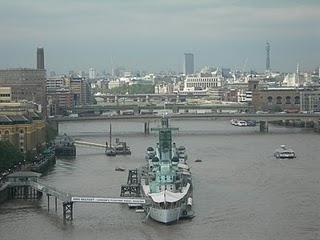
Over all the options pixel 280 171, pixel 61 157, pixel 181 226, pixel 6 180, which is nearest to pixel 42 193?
pixel 6 180

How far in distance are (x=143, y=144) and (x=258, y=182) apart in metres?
7.81

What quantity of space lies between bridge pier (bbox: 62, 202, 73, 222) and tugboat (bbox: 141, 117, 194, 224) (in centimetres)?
87

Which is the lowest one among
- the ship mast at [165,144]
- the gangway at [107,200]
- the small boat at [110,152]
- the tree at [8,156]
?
the small boat at [110,152]

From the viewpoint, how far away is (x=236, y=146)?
20219 millimetres

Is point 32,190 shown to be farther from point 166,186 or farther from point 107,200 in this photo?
point 166,186

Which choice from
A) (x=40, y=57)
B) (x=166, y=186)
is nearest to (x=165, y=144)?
(x=166, y=186)

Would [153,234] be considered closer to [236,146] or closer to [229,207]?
[229,207]

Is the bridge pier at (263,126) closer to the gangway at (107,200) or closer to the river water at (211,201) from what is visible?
the river water at (211,201)

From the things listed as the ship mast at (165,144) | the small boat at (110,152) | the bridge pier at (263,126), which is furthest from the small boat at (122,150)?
the bridge pier at (263,126)

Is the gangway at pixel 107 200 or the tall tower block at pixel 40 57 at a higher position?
the tall tower block at pixel 40 57

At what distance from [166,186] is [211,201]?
0.90 metres

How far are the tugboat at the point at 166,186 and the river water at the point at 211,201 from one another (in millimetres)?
162

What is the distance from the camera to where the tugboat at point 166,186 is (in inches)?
407

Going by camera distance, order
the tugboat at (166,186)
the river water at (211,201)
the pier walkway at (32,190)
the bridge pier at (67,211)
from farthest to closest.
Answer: the pier walkway at (32,190)
the bridge pier at (67,211)
the tugboat at (166,186)
the river water at (211,201)
